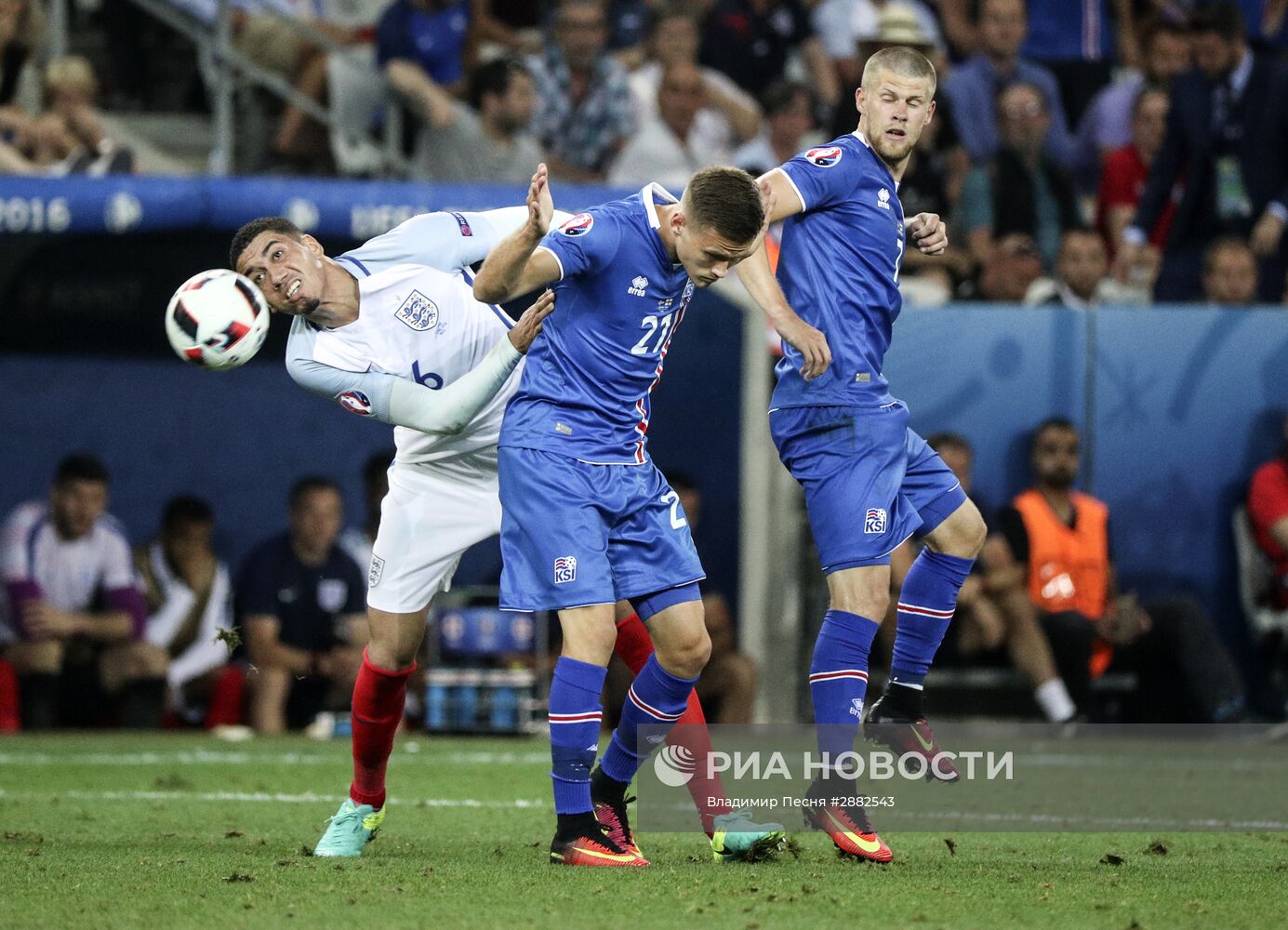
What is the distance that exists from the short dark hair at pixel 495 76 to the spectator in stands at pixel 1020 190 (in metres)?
2.89

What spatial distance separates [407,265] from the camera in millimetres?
6238

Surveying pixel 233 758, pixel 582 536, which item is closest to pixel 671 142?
pixel 233 758

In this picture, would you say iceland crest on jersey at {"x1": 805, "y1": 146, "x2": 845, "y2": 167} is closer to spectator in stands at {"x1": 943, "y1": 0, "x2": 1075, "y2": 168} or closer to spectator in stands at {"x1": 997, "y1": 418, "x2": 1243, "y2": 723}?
spectator in stands at {"x1": 997, "y1": 418, "x2": 1243, "y2": 723}

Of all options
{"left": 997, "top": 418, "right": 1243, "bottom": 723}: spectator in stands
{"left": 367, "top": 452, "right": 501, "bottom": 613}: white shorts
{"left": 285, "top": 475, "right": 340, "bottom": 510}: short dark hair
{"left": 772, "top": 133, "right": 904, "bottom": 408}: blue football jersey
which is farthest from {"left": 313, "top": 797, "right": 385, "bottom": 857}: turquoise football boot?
{"left": 997, "top": 418, "right": 1243, "bottom": 723}: spectator in stands

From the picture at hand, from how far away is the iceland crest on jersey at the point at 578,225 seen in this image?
221 inches

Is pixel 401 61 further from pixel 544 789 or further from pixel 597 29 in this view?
pixel 544 789

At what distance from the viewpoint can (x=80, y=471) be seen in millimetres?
11383

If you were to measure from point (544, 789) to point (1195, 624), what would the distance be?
4.45 meters

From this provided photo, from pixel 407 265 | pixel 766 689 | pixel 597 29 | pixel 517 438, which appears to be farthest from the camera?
pixel 597 29

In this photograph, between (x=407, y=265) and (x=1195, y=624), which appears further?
(x=1195, y=624)

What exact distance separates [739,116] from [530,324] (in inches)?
308

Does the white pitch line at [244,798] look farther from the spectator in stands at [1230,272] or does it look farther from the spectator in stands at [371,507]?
the spectator in stands at [1230,272]

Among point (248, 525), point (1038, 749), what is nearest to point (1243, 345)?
point (1038, 749)

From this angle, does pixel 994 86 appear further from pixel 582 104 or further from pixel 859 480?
pixel 859 480
